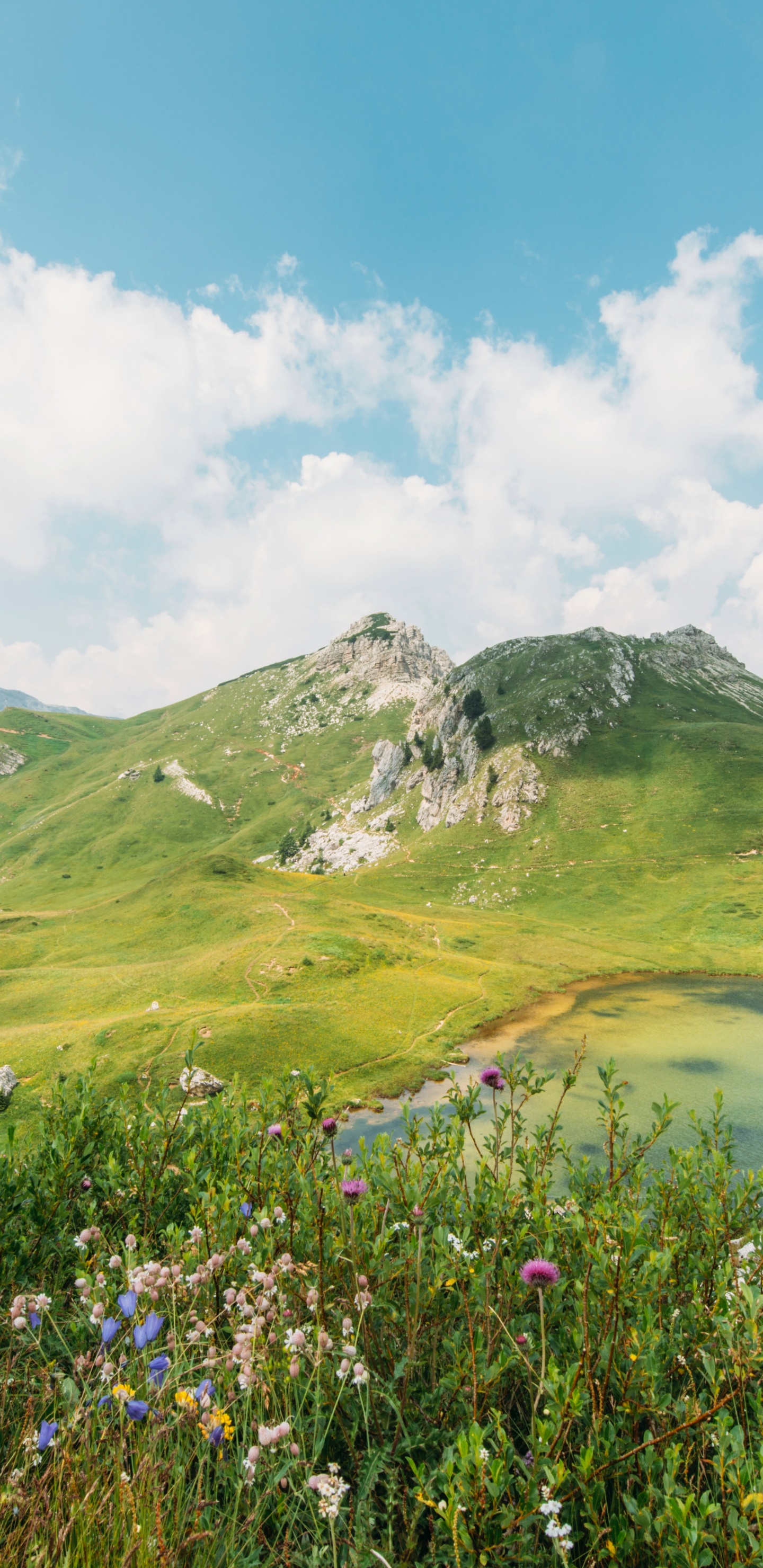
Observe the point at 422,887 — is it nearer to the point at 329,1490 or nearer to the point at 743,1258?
the point at 743,1258

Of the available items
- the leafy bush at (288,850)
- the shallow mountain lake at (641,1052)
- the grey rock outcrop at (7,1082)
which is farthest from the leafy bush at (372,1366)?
the leafy bush at (288,850)

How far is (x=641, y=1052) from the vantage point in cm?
3931

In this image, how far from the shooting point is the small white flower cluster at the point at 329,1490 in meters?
3.16

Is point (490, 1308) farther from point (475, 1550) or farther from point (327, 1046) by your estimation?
point (327, 1046)

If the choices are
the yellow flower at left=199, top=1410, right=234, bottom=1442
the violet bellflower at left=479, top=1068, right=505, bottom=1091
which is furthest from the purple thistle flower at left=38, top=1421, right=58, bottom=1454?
the violet bellflower at left=479, top=1068, right=505, bottom=1091

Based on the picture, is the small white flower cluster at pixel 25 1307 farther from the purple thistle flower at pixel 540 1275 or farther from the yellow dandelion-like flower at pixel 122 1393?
the purple thistle flower at pixel 540 1275

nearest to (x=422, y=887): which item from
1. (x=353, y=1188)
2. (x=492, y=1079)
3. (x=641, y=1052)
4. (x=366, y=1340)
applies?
(x=641, y=1052)

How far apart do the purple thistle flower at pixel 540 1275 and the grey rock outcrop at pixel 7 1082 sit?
3678 cm

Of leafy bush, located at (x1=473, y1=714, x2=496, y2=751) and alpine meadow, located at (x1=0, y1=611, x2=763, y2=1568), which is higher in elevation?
leafy bush, located at (x1=473, y1=714, x2=496, y2=751)

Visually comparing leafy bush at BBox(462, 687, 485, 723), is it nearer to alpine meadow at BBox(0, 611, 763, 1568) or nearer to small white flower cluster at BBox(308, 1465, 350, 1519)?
alpine meadow at BBox(0, 611, 763, 1568)

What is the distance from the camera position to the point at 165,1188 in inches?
302

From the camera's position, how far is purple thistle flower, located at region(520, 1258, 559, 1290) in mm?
4211

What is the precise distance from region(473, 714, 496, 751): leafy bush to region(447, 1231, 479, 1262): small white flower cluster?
144413 millimetres

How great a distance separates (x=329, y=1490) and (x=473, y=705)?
16727 centimetres
